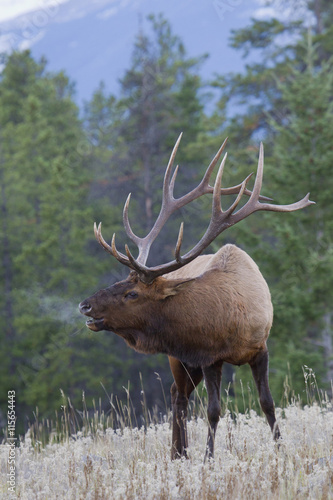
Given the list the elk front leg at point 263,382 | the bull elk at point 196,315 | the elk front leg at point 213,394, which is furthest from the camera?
the elk front leg at point 263,382

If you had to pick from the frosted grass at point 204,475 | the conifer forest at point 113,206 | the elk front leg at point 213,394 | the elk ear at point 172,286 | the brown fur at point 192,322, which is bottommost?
the frosted grass at point 204,475

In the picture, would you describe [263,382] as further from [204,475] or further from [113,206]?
[113,206]

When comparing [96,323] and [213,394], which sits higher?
[96,323]

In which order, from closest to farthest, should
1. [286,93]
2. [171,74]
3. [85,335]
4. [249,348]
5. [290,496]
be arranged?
[290,496] → [249,348] → [286,93] → [85,335] → [171,74]

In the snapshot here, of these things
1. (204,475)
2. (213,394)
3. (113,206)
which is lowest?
(204,475)

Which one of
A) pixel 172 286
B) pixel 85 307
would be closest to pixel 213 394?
pixel 172 286

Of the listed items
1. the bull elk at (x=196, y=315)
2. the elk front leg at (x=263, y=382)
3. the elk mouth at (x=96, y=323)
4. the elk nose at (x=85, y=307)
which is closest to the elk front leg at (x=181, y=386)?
the bull elk at (x=196, y=315)

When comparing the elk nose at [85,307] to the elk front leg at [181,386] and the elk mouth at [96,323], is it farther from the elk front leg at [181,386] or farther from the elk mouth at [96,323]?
the elk front leg at [181,386]

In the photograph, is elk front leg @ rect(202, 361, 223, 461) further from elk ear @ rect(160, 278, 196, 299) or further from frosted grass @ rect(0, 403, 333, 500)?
elk ear @ rect(160, 278, 196, 299)

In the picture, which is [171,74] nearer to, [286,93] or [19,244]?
[19,244]

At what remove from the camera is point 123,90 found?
2202 centimetres

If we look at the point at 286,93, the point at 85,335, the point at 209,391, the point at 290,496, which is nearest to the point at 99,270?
the point at 85,335

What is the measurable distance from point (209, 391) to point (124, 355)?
660 inches

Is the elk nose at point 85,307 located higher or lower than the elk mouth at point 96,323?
higher
